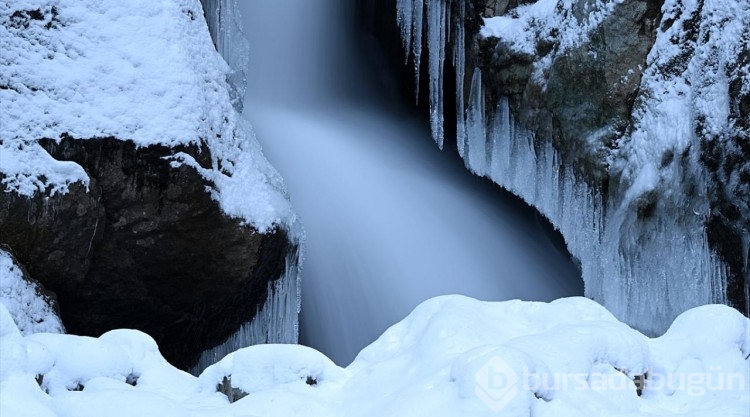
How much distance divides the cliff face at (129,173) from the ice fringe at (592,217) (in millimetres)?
2793

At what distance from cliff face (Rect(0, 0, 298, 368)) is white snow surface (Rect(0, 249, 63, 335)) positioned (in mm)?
157

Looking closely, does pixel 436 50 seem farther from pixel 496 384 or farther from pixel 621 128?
pixel 496 384

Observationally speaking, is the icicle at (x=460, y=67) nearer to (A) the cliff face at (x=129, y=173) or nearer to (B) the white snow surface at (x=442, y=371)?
(A) the cliff face at (x=129, y=173)

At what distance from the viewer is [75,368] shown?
162 inches

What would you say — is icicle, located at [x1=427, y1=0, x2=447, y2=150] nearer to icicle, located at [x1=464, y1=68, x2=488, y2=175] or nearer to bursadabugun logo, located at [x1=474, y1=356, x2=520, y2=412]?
icicle, located at [x1=464, y1=68, x2=488, y2=175]

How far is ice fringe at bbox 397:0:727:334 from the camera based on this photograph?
7789mm

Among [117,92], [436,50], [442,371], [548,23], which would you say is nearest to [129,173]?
[117,92]

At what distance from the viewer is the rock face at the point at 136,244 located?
6.50 meters

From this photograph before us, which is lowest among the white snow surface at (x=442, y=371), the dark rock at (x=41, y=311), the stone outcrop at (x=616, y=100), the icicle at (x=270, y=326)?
the icicle at (x=270, y=326)

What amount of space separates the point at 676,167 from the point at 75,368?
220 inches

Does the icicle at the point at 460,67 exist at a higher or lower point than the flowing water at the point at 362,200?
higher

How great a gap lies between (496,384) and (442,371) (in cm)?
39

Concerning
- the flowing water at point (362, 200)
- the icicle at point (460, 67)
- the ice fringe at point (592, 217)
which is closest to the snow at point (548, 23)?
the icicle at point (460, 67)

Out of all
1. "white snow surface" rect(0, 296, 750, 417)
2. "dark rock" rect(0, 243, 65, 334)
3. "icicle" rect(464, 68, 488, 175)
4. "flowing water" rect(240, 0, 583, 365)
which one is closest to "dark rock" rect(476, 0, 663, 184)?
"icicle" rect(464, 68, 488, 175)
